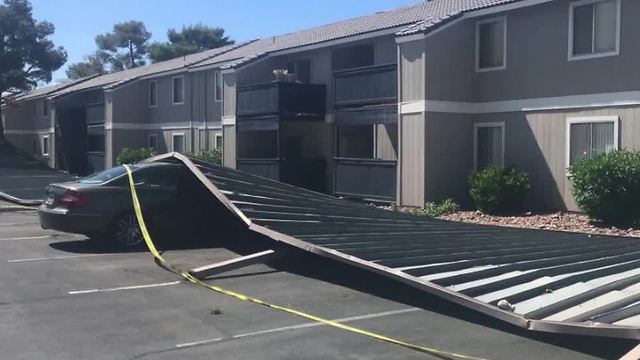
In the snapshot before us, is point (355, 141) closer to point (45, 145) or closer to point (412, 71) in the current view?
point (412, 71)

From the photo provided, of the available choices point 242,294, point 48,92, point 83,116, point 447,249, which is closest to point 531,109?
point 447,249

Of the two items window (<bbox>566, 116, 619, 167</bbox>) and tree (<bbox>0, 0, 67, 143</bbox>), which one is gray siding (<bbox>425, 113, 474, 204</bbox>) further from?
tree (<bbox>0, 0, 67, 143</bbox>)

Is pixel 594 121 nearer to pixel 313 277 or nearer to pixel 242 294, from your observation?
pixel 313 277

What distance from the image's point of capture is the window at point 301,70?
25844mm

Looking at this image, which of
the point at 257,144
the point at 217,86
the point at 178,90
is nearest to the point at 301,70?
the point at 257,144

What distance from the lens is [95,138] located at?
41.6m

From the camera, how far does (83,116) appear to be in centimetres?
4422

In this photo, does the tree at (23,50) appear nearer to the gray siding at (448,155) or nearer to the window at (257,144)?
the window at (257,144)

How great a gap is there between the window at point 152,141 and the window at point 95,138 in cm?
255

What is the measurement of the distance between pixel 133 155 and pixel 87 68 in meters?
60.3

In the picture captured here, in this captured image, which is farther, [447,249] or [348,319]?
[447,249]

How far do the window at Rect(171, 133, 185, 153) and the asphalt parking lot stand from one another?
23.1 m

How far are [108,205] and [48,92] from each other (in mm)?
40844

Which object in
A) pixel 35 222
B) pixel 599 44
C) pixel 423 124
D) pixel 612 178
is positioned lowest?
pixel 35 222
